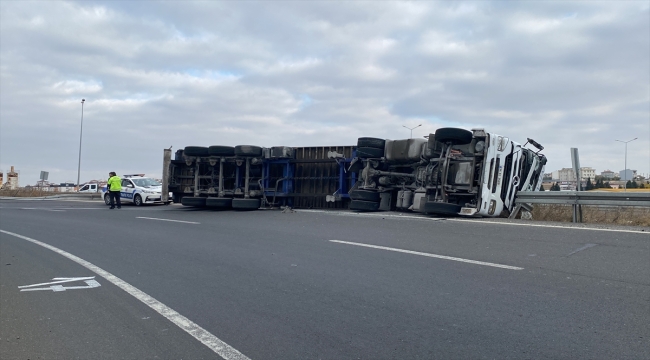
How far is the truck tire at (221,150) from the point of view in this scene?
18297mm

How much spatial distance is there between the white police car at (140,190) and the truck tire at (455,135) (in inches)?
616

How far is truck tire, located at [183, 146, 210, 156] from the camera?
1867 centimetres

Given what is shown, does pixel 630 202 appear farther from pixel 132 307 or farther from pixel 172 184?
pixel 172 184

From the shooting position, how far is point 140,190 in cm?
2522

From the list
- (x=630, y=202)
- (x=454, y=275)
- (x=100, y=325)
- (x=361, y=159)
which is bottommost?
(x=100, y=325)

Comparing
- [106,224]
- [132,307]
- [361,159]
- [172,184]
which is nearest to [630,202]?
[361,159]

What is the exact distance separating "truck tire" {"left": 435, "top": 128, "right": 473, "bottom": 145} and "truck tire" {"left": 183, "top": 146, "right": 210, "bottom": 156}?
859cm

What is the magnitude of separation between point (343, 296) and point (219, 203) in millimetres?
12742

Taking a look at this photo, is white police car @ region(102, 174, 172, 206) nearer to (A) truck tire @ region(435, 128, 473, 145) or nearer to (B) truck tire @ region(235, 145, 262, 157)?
(B) truck tire @ region(235, 145, 262, 157)

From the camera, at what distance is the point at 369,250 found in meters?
8.42

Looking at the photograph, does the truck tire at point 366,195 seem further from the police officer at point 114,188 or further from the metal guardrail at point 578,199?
the police officer at point 114,188

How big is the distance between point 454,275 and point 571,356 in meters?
2.51

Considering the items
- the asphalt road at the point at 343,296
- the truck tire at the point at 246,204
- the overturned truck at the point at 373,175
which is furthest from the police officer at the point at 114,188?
the asphalt road at the point at 343,296

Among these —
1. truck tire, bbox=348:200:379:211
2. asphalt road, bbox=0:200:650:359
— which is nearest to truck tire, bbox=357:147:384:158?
truck tire, bbox=348:200:379:211
